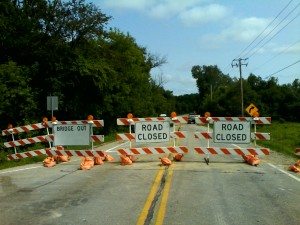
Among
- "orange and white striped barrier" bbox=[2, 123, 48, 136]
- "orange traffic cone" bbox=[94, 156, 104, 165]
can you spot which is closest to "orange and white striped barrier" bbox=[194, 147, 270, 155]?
"orange traffic cone" bbox=[94, 156, 104, 165]

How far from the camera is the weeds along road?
7590 millimetres

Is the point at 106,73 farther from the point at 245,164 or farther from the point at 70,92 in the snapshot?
the point at 245,164

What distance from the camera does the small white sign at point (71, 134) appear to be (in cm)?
1555

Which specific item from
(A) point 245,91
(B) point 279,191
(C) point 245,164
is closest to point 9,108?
(C) point 245,164

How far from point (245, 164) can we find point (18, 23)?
725 inches

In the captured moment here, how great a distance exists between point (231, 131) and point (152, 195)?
606 cm

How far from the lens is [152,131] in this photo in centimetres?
1499

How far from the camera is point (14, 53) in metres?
27.5

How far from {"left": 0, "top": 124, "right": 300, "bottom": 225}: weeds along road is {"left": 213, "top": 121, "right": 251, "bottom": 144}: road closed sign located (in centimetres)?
84

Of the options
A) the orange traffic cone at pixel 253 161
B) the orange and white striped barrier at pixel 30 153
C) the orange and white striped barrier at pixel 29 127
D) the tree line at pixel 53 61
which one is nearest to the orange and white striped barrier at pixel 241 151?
the orange traffic cone at pixel 253 161

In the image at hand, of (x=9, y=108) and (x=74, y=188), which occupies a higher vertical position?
(x=9, y=108)

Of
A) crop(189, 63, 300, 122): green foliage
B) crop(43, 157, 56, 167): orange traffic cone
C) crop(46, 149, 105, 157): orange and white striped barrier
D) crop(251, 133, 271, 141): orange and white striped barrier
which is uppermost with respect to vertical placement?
crop(189, 63, 300, 122): green foliage

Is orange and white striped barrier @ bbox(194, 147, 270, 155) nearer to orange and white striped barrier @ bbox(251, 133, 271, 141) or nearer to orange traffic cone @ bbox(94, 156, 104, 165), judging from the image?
orange and white striped barrier @ bbox(251, 133, 271, 141)

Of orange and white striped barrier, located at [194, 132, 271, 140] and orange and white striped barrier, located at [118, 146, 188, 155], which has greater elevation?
orange and white striped barrier, located at [194, 132, 271, 140]
